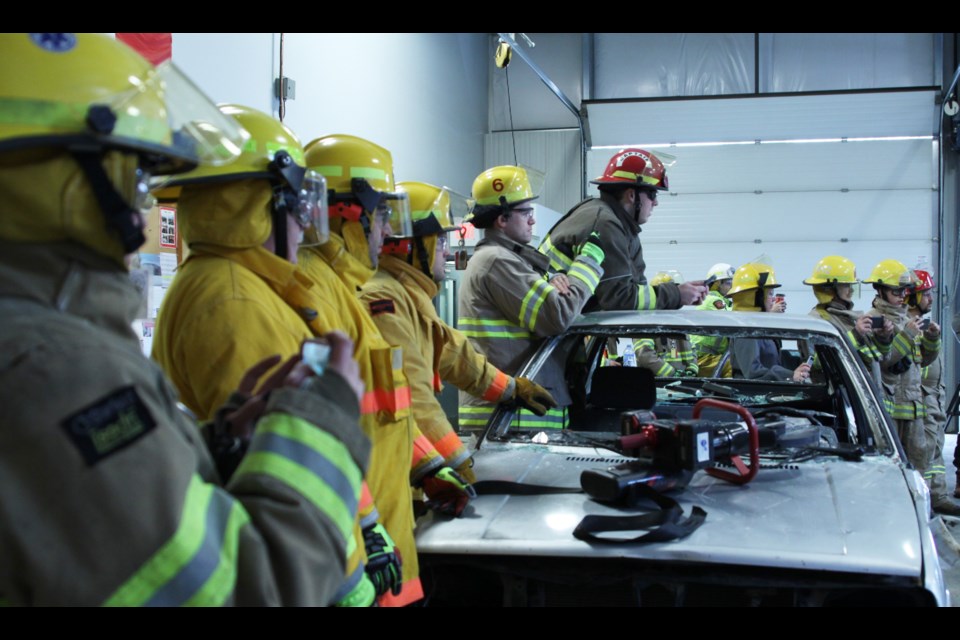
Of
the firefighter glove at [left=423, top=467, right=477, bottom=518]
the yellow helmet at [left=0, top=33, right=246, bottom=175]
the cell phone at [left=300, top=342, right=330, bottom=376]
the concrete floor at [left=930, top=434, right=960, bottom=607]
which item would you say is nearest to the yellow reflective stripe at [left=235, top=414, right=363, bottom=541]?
the cell phone at [left=300, top=342, right=330, bottom=376]

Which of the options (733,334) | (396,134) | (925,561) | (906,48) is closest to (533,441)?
(733,334)

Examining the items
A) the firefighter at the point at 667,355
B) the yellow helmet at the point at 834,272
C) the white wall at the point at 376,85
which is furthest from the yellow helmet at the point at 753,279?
the white wall at the point at 376,85

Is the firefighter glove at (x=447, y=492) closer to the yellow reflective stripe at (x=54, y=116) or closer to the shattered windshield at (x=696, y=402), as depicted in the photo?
the shattered windshield at (x=696, y=402)

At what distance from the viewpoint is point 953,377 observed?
41.0ft

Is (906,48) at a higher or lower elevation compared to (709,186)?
higher

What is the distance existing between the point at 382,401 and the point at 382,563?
0.48 meters

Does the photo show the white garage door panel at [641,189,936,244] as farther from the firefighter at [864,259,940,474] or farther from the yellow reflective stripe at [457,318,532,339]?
the yellow reflective stripe at [457,318,532,339]

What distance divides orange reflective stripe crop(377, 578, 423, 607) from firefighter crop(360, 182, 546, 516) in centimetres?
31

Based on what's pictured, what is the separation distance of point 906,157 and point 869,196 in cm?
80

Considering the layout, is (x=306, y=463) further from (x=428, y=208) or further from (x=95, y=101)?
(x=428, y=208)

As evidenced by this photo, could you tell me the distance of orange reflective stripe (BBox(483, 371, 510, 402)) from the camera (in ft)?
11.1

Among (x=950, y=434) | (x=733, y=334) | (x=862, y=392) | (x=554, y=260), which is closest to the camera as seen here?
(x=862, y=392)

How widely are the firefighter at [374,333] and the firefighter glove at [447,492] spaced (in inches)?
2.2

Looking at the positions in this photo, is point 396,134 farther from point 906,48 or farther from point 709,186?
point 906,48
